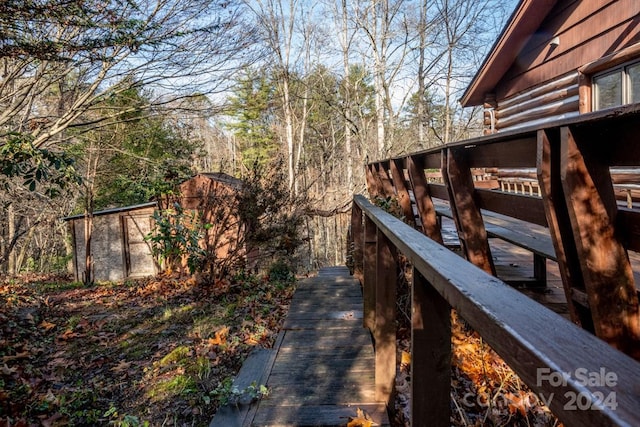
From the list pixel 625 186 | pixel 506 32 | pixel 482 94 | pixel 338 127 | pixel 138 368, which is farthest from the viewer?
pixel 338 127

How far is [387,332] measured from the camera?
91.0 inches

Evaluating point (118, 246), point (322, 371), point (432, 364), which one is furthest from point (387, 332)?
point (118, 246)

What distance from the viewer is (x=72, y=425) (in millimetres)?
2861

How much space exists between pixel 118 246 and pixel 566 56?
12.5 metres

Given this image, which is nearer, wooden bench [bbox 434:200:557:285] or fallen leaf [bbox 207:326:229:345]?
wooden bench [bbox 434:200:557:285]

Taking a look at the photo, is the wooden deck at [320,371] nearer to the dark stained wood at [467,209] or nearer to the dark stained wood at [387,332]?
the dark stained wood at [387,332]

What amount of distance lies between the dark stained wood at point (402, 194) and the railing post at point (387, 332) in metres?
1.95

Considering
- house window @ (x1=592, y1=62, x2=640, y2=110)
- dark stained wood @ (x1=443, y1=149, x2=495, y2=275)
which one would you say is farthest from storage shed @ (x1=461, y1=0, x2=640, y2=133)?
dark stained wood @ (x1=443, y1=149, x2=495, y2=275)

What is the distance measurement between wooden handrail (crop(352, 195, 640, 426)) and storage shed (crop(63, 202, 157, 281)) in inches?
469

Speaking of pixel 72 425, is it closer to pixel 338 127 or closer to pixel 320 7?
pixel 320 7

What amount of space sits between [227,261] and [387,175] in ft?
13.3

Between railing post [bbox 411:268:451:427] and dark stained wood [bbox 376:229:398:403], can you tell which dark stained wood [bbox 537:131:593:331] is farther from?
dark stained wood [bbox 376:229:398:403]

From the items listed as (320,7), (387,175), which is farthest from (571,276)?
(320,7)

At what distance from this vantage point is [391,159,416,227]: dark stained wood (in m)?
4.23
